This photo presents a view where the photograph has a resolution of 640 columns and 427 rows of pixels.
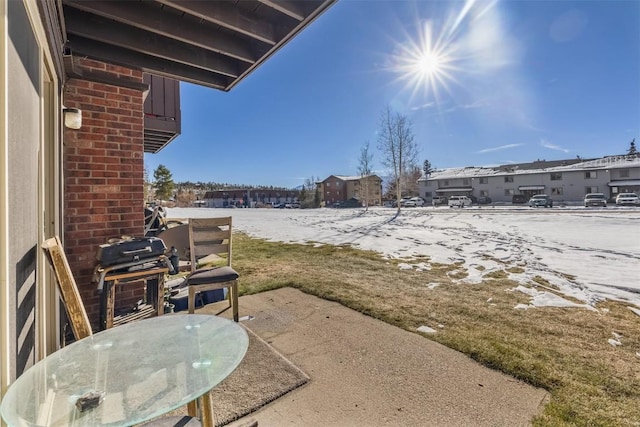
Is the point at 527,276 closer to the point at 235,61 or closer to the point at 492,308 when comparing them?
the point at 492,308

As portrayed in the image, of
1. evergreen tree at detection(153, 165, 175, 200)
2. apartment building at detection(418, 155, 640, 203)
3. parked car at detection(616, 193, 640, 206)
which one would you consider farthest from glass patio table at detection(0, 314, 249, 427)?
apartment building at detection(418, 155, 640, 203)

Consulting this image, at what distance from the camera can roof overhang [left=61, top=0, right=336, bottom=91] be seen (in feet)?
7.39

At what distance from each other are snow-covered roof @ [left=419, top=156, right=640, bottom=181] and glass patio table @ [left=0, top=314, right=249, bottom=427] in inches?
1635

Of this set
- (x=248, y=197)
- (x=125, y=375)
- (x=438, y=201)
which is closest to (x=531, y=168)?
(x=438, y=201)

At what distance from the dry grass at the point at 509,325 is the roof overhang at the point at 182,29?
2848mm

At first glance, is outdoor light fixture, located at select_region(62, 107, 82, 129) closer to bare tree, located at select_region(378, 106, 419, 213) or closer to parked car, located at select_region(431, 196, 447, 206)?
bare tree, located at select_region(378, 106, 419, 213)

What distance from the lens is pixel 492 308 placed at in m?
3.39

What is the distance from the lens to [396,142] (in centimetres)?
2203

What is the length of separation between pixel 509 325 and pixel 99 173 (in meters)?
4.36

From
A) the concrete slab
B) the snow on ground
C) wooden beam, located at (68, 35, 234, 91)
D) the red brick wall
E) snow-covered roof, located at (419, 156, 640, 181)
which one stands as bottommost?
the concrete slab

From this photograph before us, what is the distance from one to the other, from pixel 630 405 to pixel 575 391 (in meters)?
0.26

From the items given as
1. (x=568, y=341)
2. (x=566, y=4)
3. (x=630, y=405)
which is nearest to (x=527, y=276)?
(x=568, y=341)

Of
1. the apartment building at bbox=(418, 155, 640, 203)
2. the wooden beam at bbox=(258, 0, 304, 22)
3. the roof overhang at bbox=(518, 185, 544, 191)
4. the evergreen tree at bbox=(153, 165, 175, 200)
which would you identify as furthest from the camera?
the roof overhang at bbox=(518, 185, 544, 191)

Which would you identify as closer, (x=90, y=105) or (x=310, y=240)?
(x=90, y=105)
